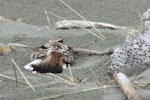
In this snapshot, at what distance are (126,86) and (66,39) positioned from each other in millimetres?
1004

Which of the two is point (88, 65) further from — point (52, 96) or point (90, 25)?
point (90, 25)

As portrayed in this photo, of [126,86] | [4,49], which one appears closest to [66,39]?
[4,49]

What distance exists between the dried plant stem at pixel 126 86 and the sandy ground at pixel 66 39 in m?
0.03

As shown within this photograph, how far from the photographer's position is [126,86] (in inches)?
81.7

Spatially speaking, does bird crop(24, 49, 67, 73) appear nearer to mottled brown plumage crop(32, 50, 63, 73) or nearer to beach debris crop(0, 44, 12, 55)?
mottled brown plumage crop(32, 50, 63, 73)

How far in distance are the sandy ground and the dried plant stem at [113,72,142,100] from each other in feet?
0.10

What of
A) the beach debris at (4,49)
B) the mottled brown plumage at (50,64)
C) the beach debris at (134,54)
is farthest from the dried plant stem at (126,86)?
the beach debris at (4,49)

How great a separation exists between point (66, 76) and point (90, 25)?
2.87 feet

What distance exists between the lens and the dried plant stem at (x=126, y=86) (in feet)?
6.55

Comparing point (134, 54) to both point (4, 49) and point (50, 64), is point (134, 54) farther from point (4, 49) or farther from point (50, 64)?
point (4, 49)

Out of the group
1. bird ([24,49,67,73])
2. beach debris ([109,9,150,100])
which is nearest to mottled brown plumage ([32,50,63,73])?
bird ([24,49,67,73])

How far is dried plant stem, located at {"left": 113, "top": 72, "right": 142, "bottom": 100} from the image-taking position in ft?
6.55

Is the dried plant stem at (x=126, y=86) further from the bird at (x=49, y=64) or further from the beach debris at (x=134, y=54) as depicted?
the bird at (x=49, y=64)

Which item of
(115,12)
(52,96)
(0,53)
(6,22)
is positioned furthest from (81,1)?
(52,96)
